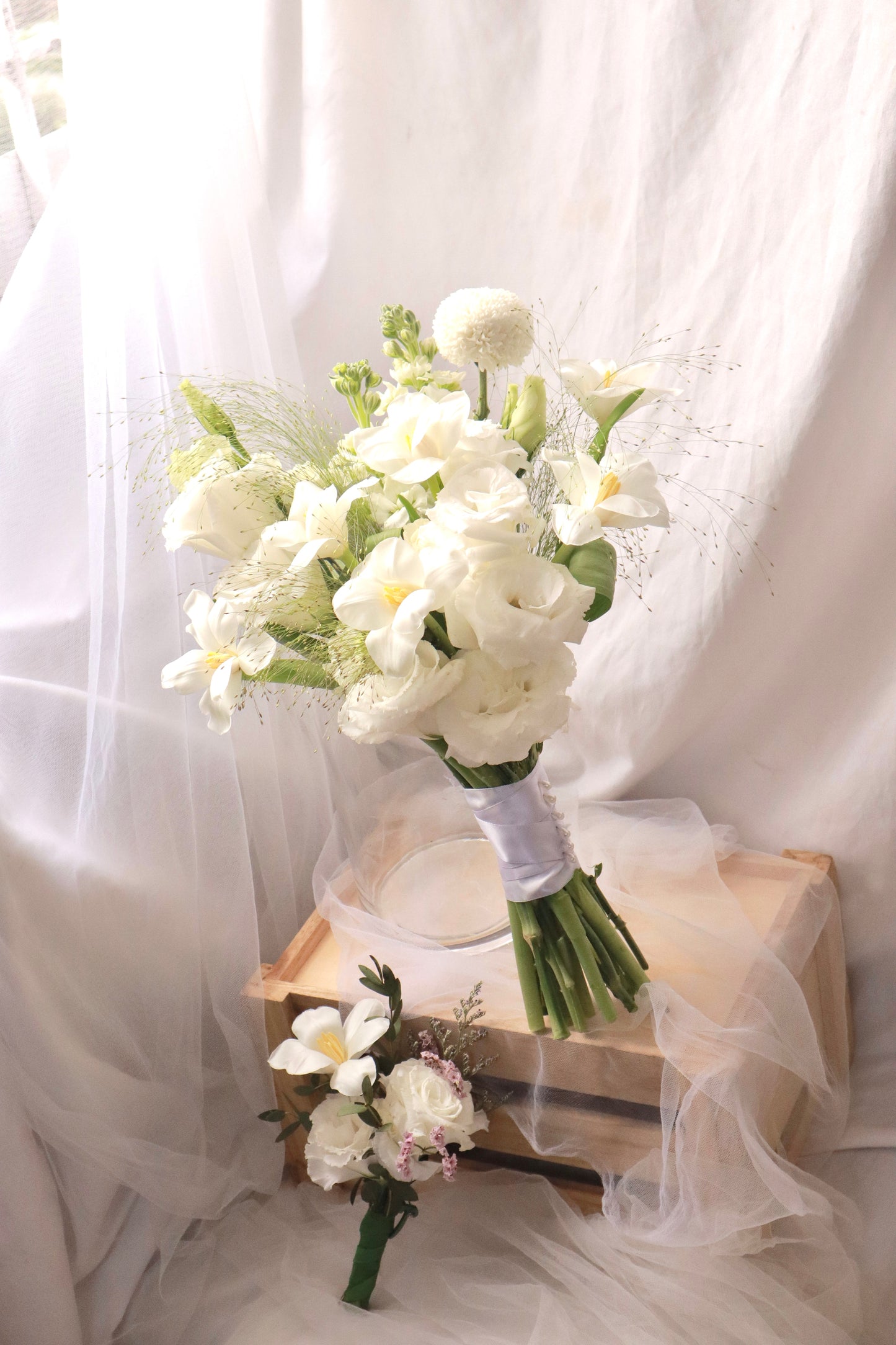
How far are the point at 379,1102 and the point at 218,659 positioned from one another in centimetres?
46

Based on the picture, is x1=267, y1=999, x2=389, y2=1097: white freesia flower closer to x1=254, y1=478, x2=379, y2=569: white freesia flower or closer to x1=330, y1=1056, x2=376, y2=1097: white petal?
x1=330, y1=1056, x2=376, y2=1097: white petal

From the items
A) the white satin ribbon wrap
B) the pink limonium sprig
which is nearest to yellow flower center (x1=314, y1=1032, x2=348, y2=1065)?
the pink limonium sprig

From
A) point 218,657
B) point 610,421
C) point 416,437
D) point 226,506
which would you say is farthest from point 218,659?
point 610,421

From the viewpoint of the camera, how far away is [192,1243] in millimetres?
1157

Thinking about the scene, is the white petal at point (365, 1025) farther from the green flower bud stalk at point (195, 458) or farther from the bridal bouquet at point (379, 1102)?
the green flower bud stalk at point (195, 458)

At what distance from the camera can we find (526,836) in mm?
953

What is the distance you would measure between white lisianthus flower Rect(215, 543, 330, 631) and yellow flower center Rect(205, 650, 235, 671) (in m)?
0.04

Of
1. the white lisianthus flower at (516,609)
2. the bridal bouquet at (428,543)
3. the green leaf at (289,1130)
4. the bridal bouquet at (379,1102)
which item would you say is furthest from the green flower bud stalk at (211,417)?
the green leaf at (289,1130)

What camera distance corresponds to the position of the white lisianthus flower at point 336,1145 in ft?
3.33

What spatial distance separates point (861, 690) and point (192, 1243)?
885 millimetres

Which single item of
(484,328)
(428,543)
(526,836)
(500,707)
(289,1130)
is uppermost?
(484,328)

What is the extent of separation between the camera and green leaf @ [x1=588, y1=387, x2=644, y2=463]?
840 millimetres

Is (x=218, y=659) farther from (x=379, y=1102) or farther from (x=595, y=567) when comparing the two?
(x=379, y=1102)

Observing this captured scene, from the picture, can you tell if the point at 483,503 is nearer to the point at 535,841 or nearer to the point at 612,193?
the point at 535,841
